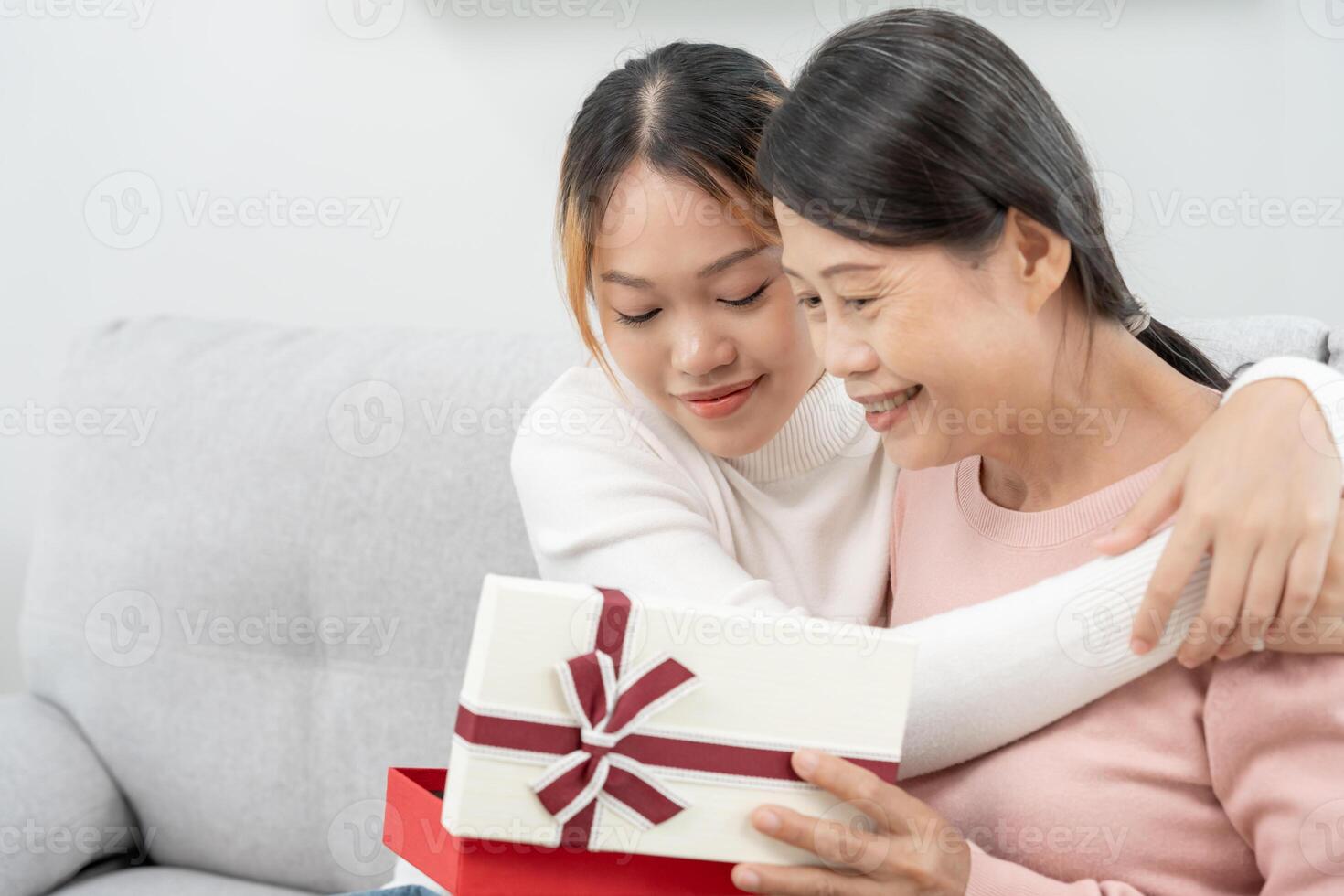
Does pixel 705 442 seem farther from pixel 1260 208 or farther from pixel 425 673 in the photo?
pixel 1260 208

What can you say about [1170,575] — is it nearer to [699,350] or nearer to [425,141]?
[699,350]

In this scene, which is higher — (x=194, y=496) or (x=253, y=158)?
(x=253, y=158)

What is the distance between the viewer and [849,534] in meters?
1.24

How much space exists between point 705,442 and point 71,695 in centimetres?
103

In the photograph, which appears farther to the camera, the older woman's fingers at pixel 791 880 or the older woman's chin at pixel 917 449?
the older woman's chin at pixel 917 449

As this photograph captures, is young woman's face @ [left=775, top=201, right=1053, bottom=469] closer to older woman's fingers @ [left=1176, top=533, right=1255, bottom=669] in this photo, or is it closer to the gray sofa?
older woman's fingers @ [left=1176, top=533, right=1255, bottom=669]

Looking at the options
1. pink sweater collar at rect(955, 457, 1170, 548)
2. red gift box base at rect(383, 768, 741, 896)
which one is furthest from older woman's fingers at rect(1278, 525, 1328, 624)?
red gift box base at rect(383, 768, 741, 896)

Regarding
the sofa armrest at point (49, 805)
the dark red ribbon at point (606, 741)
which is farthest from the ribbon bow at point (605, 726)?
the sofa armrest at point (49, 805)

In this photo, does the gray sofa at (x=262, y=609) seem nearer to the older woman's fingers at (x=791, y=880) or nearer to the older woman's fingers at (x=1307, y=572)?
the older woman's fingers at (x=791, y=880)

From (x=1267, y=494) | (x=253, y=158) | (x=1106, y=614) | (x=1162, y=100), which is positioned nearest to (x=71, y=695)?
(x=253, y=158)

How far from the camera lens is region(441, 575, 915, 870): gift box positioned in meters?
0.78

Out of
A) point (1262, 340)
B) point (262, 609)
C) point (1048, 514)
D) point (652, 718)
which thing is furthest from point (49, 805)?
point (1262, 340)

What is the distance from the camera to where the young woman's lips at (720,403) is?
1.12 m

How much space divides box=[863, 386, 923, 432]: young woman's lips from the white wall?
29.0 inches
